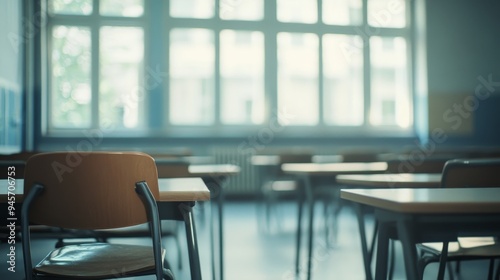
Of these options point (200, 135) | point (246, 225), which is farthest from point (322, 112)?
point (246, 225)

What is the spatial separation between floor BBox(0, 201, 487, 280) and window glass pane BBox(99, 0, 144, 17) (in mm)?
3181

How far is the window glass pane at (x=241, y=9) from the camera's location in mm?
6852

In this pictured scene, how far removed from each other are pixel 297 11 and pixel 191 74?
1.80 meters

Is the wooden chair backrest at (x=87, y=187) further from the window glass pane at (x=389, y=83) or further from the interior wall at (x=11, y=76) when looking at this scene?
the window glass pane at (x=389, y=83)

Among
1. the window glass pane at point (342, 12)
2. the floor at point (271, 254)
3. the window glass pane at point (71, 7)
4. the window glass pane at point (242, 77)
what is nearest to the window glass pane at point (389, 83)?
the window glass pane at point (342, 12)

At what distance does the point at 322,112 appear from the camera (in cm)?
715

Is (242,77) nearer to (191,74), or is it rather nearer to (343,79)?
(191,74)

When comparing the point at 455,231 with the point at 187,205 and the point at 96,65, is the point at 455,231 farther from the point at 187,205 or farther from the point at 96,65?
the point at 96,65

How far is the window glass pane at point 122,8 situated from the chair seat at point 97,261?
5.44m

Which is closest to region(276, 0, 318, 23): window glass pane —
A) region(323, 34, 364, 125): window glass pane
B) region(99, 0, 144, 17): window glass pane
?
region(323, 34, 364, 125): window glass pane

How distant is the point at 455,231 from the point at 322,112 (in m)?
6.18

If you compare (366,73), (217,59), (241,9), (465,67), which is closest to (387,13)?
(366,73)

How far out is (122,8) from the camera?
6.59 m

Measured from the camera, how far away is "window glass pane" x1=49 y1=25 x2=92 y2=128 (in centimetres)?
646
